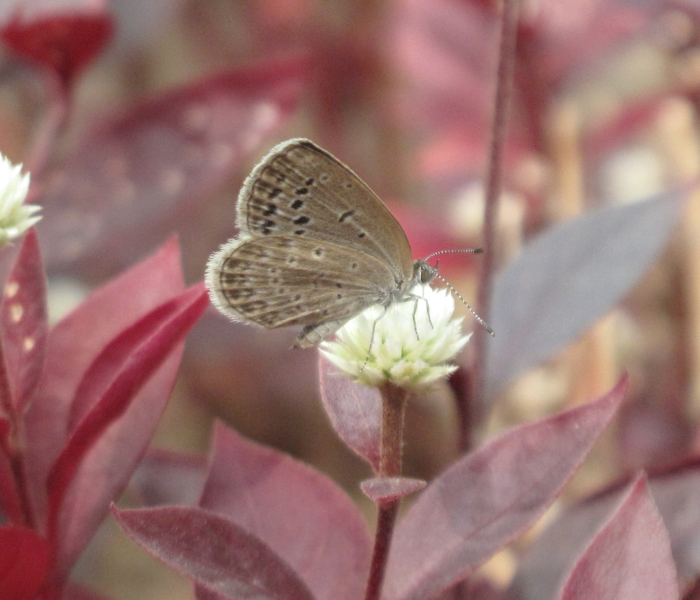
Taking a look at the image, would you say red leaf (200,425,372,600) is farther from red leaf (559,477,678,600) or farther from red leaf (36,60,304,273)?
red leaf (36,60,304,273)

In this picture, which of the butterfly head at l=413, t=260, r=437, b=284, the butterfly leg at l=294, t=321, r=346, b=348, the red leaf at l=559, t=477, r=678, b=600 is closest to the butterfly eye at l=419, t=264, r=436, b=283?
the butterfly head at l=413, t=260, r=437, b=284

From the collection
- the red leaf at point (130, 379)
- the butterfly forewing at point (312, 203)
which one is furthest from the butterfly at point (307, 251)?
the red leaf at point (130, 379)

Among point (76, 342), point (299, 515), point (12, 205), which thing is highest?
point (12, 205)

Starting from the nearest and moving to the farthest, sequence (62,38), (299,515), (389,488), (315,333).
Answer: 1. (389,488)
2. (299,515)
3. (315,333)
4. (62,38)

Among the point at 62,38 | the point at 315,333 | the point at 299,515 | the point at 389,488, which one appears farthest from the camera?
the point at 62,38

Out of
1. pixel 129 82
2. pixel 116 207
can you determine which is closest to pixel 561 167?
pixel 116 207

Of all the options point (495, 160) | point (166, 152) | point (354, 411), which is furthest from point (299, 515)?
point (166, 152)

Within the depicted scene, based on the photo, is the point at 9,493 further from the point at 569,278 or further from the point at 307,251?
the point at 569,278

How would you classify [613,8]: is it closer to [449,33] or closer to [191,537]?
[449,33]
